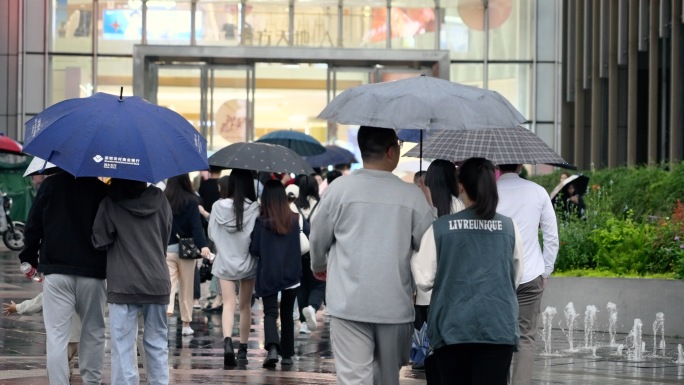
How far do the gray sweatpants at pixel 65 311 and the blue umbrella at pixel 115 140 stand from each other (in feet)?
2.57

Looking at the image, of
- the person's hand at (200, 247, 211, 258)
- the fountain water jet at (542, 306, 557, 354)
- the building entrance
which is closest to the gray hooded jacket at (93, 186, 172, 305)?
the person's hand at (200, 247, 211, 258)

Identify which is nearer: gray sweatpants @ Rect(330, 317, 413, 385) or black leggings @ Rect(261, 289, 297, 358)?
gray sweatpants @ Rect(330, 317, 413, 385)

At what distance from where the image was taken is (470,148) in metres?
9.32

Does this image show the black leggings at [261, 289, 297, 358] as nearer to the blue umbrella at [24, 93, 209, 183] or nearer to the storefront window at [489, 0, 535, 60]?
the blue umbrella at [24, 93, 209, 183]

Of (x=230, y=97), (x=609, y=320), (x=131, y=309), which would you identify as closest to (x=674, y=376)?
(x=609, y=320)

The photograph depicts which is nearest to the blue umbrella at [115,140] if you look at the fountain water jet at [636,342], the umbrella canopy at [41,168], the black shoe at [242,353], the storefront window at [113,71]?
the umbrella canopy at [41,168]

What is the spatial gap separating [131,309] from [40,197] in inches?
35.5

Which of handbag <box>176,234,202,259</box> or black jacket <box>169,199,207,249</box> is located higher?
black jacket <box>169,199,207,249</box>

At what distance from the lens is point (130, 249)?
26.8 ft

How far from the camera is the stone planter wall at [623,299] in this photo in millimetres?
14414

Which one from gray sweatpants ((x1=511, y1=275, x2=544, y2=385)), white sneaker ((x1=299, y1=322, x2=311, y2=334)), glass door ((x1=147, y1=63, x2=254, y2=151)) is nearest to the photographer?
gray sweatpants ((x1=511, y1=275, x2=544, y2=385))

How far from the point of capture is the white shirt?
877 centimetres

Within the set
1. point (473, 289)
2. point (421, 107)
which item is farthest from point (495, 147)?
point (473, 289)

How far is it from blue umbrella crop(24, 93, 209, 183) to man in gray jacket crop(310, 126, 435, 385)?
1.36 meters
